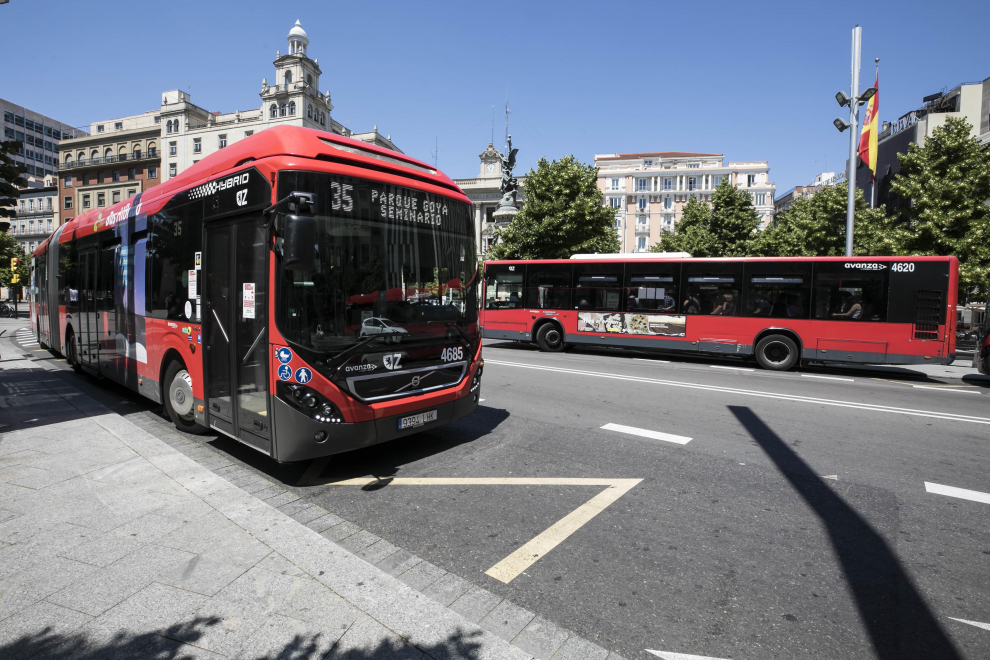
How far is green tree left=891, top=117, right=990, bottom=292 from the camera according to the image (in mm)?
19359

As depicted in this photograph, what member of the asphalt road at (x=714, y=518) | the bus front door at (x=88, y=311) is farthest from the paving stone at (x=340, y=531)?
the bus front door at (x=88, y=311)

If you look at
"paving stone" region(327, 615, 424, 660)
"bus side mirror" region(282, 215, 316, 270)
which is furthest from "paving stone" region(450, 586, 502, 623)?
"bus side mirror" region(282, 215, 316, 270)

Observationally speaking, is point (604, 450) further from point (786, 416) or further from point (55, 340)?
point (55, 340)

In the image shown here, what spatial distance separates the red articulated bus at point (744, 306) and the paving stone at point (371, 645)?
42.2 ft

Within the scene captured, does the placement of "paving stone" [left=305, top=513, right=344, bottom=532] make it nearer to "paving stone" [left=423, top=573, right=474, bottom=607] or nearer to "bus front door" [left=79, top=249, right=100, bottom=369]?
"paving stone" [left=423, top=573, right=474, bottom=607]

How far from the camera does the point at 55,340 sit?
40.8 feet

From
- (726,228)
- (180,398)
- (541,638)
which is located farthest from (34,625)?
(726,228)

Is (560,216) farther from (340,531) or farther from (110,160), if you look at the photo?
(110,160)

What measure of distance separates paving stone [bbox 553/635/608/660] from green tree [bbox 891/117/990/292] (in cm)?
2259

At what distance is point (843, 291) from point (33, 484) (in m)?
14.5

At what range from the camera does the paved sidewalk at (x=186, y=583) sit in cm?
266

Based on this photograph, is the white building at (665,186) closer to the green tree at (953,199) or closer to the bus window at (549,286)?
the green tree at (953,199)

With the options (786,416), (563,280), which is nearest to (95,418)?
(786,416)

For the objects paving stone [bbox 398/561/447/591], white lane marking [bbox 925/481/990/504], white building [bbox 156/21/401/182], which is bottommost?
paving stone [bbox 398/561/447/591]
